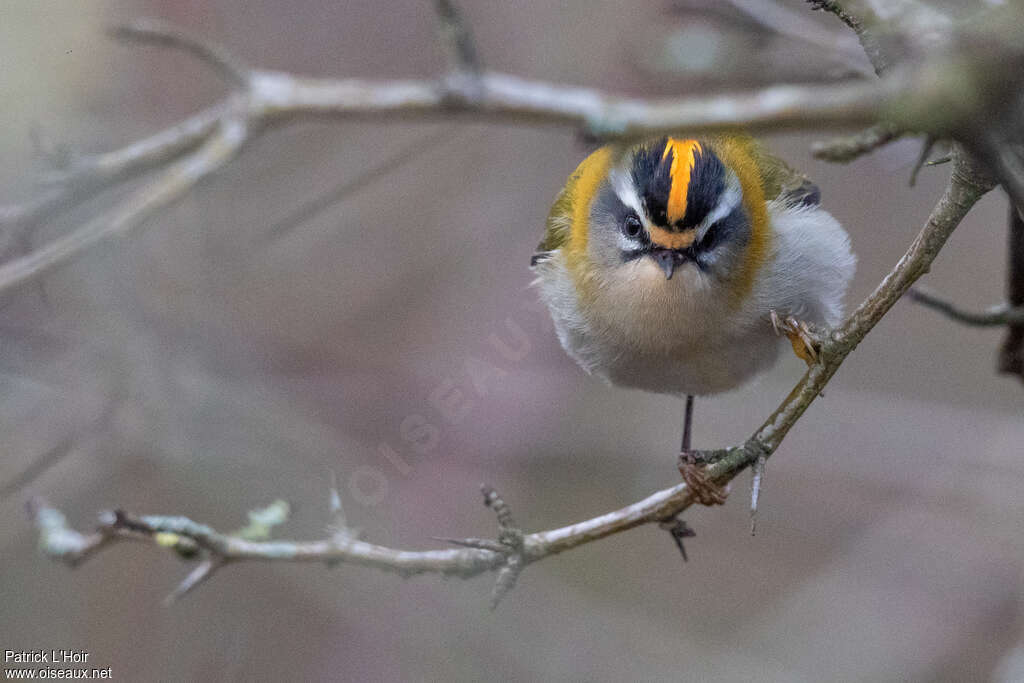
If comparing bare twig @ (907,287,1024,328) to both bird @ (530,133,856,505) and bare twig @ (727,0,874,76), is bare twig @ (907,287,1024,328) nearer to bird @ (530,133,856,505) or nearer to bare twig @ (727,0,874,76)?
bird @ (530,133,856,505)

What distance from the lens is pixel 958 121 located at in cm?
78

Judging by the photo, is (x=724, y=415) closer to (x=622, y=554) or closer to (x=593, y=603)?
(x=593, y=603)

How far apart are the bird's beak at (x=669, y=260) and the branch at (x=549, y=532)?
Answer: 0.63m

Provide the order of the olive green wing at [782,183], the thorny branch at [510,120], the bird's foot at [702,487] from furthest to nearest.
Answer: the olive green wing at [782,183], the bird's foot at [702,487], the thorny branch at [510,120]

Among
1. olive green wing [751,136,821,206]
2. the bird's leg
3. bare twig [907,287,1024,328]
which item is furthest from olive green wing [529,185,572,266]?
bare twig [907,287,1024,328]

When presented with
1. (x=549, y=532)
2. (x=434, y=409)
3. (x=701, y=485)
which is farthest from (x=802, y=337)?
(x=434, y=409)

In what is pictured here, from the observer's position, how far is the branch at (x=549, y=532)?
6.01ft

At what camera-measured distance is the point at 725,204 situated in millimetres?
3010

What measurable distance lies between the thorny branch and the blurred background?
57cm

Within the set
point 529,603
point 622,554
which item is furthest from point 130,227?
point 622,554

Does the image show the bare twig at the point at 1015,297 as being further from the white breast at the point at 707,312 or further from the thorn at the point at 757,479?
the thorn at the point at 757,479

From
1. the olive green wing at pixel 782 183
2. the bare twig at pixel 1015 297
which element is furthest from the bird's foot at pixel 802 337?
the olive green wing at pixel 782 183

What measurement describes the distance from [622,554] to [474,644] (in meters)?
1.87

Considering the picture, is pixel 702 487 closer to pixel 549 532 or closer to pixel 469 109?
pixel 549 532
